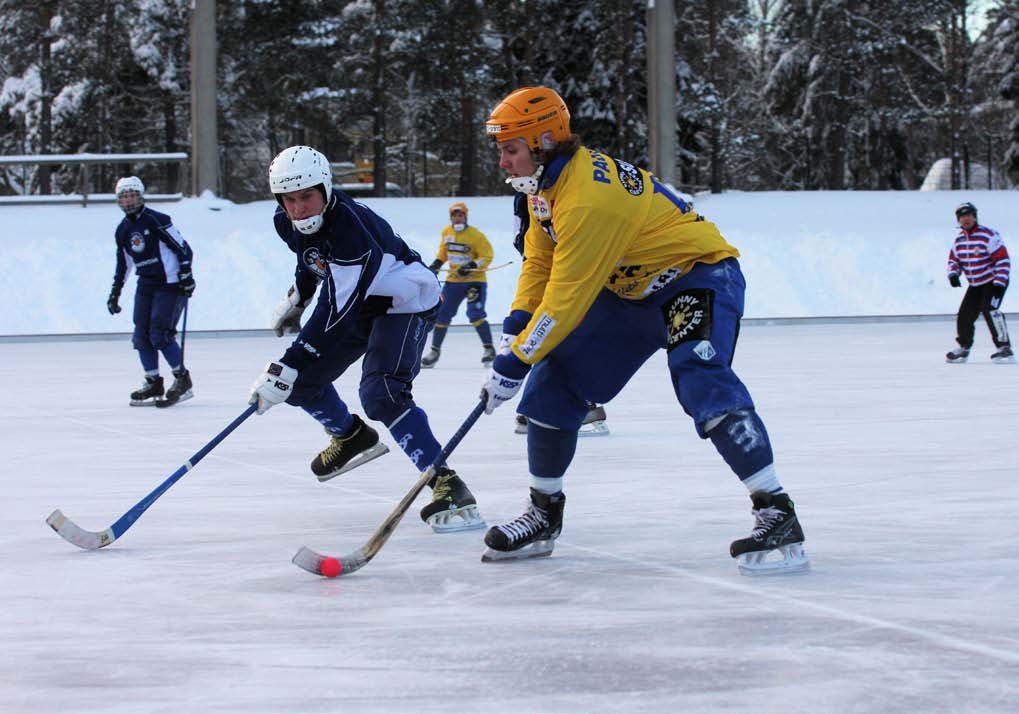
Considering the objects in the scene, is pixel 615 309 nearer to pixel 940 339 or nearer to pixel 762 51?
pixel 940 339

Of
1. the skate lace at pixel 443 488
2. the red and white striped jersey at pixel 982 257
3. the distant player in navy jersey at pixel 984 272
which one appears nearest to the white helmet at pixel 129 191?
the skate lace at pixel 443 488

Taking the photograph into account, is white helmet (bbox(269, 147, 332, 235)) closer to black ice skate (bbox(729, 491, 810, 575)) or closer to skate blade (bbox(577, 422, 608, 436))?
black ice skate (bbox(729, 491, 810, 575))

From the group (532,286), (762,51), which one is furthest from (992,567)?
(762,51)

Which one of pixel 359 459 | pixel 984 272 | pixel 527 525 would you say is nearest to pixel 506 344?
pixel 527 525

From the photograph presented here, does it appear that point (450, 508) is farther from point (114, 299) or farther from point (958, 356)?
point (958, 356)

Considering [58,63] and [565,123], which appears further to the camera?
[58,63]

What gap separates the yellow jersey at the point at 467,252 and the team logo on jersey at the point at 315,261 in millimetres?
7486

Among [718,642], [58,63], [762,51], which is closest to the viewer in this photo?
[718,642]

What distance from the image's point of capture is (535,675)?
113 inches

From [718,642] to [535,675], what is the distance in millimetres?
482

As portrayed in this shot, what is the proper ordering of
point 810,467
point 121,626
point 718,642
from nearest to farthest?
1. point 718,642
2. point 121,626
3. point 810,467

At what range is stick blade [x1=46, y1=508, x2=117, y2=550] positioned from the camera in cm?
432

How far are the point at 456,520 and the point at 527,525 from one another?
528 millimetres

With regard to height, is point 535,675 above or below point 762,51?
below
